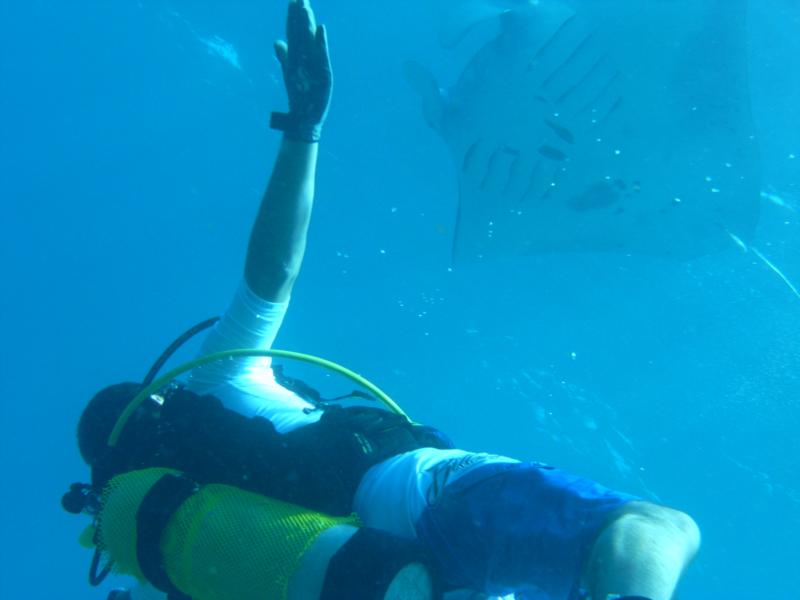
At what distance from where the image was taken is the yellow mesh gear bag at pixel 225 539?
179cm

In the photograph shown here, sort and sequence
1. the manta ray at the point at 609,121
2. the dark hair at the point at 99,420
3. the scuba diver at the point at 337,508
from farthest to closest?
the manta ray at the point at 609,121 → the dark hair at the point at 99,420 → the scuba diver at the point at 337,508

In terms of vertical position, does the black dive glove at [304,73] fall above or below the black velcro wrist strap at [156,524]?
above

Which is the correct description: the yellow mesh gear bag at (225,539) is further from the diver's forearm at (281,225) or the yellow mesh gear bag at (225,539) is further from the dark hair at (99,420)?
the diver's forearm at (281,225)

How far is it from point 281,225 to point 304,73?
0.82 metres

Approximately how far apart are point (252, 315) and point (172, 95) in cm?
1529

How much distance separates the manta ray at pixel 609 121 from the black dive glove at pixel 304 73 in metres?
4.68

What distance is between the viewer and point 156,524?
6.55 feet

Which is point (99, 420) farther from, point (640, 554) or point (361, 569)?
point (640, 554)

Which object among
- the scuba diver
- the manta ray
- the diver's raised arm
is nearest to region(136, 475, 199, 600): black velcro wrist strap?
the scuba diver

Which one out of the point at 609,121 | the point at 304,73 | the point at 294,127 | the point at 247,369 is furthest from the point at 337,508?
the point at 609,121

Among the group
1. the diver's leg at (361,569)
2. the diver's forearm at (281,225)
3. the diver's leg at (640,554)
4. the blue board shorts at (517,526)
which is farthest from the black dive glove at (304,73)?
the diver's leg at (640,554)

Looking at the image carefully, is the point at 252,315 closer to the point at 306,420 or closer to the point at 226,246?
the point at 306,420

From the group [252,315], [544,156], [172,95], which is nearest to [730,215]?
[544,156]

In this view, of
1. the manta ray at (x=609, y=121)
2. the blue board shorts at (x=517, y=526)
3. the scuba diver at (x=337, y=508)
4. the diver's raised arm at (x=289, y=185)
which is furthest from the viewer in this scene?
the manta ray at (x=609, y=121)
